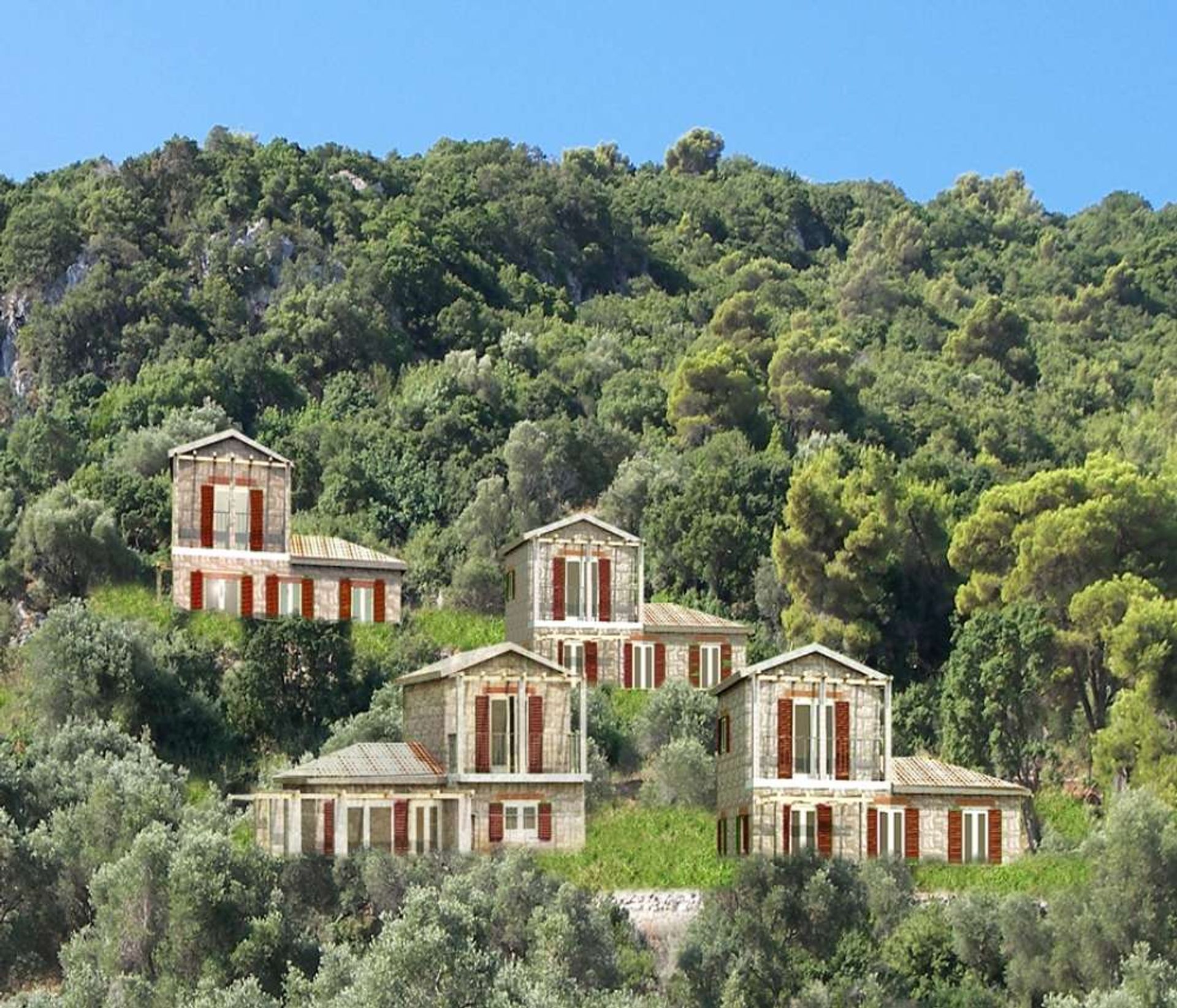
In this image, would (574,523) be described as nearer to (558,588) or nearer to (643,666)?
(558,588)

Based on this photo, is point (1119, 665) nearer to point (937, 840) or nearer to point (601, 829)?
point (937, 840)

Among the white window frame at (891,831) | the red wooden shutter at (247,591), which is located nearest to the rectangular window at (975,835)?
the white window frame at (891,831)

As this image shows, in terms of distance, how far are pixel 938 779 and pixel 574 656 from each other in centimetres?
1130

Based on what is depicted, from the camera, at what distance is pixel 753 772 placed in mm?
45125

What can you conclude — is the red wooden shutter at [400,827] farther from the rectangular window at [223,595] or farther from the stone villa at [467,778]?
the rectangular window at [223,595]

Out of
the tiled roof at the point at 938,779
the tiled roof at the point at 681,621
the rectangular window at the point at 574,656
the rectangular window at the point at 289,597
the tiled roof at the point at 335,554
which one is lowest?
the tiled roof at the point at 938,779

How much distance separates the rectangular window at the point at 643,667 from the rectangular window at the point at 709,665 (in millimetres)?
1437

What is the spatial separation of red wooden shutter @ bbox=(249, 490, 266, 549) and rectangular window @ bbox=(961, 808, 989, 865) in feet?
61.2

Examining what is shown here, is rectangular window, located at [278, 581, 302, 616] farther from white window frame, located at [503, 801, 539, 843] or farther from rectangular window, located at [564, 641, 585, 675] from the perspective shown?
white window frame, located at [503, 801, 539, 843]

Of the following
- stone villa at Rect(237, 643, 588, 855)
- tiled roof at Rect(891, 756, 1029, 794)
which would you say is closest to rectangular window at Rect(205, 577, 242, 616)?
stone villa at Rect(237, 643, 588, 855)

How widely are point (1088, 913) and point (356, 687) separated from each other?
18.5m

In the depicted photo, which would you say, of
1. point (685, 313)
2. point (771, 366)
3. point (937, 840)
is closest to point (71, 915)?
point (937, 840)

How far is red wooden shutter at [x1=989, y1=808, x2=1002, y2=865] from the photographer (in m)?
46.6

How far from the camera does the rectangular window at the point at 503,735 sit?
Answer: 44.6 meters
